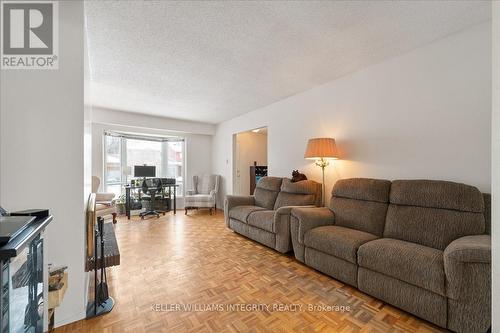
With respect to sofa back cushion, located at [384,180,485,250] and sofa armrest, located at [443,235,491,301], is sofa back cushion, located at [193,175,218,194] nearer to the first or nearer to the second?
sofa back cushion, located at [384,180,485,250]

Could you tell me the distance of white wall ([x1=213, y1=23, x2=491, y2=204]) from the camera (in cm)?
199

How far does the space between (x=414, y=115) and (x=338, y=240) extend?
5.36 feet

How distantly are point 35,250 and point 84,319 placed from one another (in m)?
1.00

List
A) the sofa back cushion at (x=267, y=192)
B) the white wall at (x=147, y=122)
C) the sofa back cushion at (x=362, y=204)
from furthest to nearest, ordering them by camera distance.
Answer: the white wall at (x=147, y=122) → the sofa back cushion at (x=267, y=192) → the sofa back cushion at (x=362, y=204)

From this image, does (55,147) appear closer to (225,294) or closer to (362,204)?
(225,294)

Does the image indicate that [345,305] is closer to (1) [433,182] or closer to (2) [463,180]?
(1) [433,182]

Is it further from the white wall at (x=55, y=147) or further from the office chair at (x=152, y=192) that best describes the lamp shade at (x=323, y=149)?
the office chair at (x=152, y=192)

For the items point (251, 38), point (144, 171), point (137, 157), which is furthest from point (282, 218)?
point (137, 157)

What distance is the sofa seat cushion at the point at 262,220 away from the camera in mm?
2995

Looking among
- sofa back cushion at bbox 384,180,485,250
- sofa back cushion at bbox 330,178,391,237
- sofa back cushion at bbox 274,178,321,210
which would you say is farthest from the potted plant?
sofa back cushion at bbox 384,180,485,250

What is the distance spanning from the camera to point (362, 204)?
2.53 meters

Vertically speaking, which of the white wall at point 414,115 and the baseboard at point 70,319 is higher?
the white wall at point 414,115

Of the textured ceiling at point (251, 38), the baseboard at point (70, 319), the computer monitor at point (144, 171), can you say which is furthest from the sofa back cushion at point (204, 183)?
the baseboard at point (70, 319)

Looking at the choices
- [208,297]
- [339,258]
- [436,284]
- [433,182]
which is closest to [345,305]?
[339,258]
